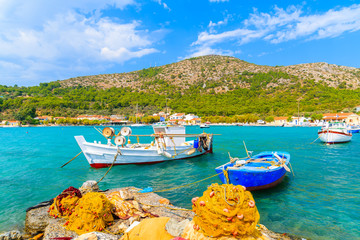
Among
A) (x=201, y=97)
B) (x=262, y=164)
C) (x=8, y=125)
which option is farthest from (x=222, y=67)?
(x=262, y=164)

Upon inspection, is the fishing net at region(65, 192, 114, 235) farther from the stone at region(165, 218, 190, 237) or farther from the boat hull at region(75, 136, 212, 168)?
the boat hull at region(75, 136, 212, 168)

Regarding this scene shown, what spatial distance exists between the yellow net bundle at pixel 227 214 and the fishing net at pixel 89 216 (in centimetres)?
307

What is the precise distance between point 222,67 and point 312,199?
163m

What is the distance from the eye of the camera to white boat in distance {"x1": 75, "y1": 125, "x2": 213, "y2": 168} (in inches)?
579

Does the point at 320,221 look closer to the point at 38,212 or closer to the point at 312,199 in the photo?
the point at 312,199

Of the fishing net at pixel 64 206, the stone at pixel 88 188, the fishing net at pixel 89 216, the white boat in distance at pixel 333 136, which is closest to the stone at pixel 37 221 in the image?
the fishing net at pixel 64 206

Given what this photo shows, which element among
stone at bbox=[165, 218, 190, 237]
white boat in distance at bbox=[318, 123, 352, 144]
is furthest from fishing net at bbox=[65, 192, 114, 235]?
white boat in distance at bbox=[318, 123, 352, 144]

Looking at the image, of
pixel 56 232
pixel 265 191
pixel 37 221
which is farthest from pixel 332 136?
pixel 37 221

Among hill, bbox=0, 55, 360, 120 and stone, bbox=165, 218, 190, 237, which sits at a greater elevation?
hill, bbox=0, 55, 360, 120

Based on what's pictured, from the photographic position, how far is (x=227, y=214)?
3.16 meters

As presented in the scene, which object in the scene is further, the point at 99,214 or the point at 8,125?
the point at 8,125

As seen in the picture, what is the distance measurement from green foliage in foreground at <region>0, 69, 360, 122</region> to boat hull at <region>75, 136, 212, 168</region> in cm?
8984

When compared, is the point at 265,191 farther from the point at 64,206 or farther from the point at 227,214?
the point at 64,206

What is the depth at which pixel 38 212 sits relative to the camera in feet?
20.8
